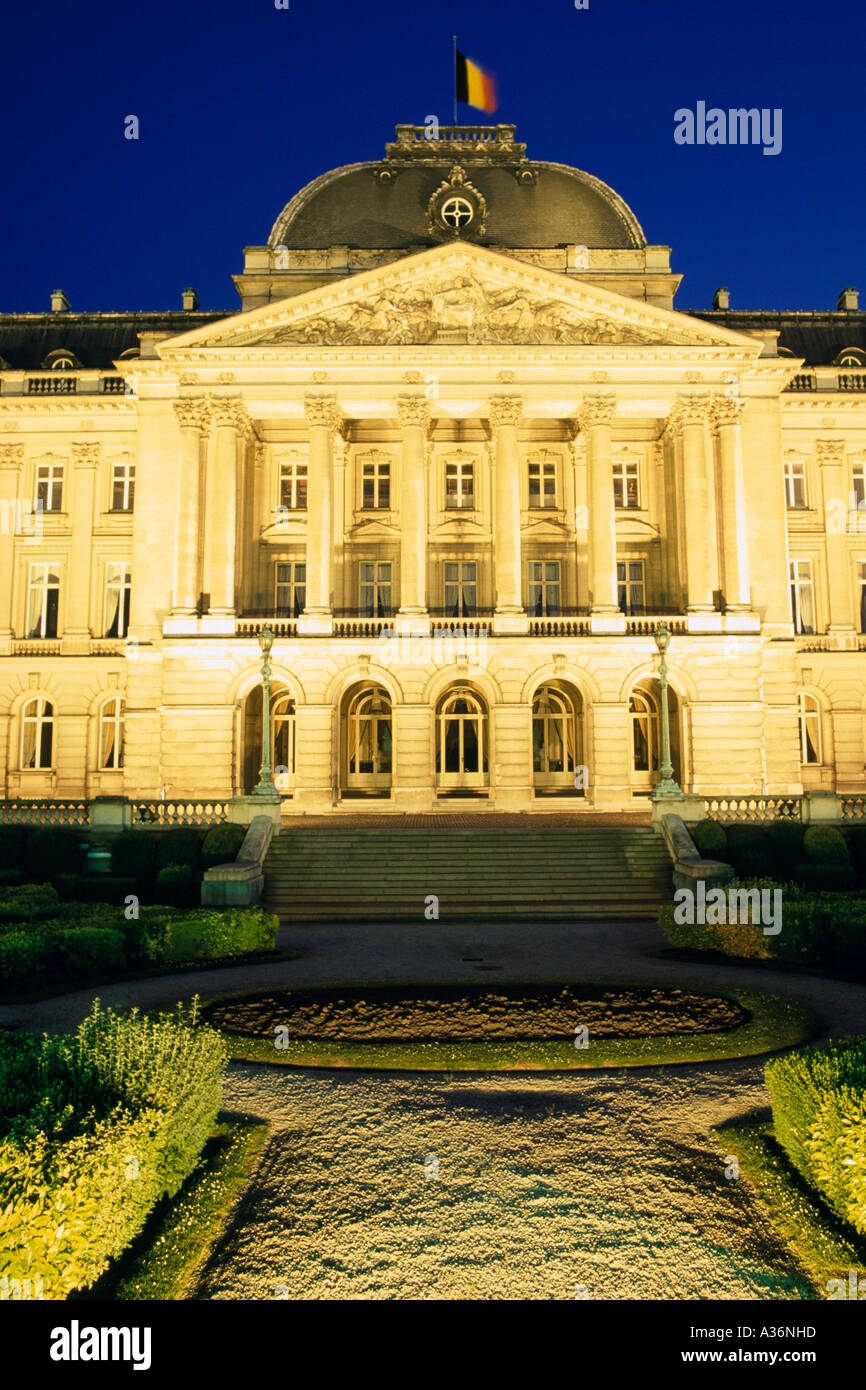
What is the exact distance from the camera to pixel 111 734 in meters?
44.5

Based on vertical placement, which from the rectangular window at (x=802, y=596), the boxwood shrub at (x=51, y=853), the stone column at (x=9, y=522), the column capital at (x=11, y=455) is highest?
the column capital at (x=11, y=455)

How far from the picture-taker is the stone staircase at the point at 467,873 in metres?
24.8

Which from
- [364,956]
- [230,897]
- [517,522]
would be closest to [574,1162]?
[364,956]

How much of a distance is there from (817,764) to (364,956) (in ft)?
107

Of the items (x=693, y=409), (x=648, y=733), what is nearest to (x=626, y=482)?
(x=693, y=409)

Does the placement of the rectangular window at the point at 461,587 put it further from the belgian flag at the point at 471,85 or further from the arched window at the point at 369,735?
the belgian flag at the point at 471,85

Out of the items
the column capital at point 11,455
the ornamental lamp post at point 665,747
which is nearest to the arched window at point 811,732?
the ornamental lamp post at point 665,747

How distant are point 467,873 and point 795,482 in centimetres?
3012

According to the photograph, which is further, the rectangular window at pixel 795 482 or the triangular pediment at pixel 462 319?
the rectangular window at pixel 795 482

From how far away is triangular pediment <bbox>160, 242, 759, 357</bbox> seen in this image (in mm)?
38594

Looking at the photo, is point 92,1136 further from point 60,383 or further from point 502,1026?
point 60,383

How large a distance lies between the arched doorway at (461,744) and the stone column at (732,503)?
1162 centimetres

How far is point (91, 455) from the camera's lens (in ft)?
149
